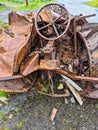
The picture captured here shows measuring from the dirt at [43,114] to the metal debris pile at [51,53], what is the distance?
0.53 feet

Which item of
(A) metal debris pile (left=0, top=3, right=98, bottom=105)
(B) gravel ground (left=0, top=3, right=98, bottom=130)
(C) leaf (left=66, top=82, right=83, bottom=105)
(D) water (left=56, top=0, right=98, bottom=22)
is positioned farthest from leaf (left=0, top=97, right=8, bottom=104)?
(D) water (left=56, top=0, right=98, bottom=22)

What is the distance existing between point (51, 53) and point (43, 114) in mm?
1187

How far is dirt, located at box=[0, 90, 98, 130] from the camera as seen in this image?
16.2ft

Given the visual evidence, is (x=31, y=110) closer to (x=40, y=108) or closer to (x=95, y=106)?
(x=40, y=108)

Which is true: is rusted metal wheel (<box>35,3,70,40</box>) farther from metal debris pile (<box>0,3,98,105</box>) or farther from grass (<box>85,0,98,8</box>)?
grass (<box>85,0,98,8</box>)

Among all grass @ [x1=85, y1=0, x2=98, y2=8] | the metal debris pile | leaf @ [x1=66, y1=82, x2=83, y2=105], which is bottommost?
grass @ [x1=85, y1=0, x2=98, y2=8]

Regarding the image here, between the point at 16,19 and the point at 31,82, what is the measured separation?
60.2 inches

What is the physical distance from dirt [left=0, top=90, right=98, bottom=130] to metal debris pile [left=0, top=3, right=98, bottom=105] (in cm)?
16

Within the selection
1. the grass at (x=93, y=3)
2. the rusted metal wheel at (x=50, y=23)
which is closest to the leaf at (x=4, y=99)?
the rusted metal wheel at (x=50, y=23)

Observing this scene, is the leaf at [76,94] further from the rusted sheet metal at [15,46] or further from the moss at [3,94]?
the moss at [3,94]

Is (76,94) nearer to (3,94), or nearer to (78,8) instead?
(3,94)

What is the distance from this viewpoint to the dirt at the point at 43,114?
16.2ft

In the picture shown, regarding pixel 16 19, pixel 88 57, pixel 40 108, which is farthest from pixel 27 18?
pixel 40 108

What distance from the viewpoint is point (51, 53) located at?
542 cm
